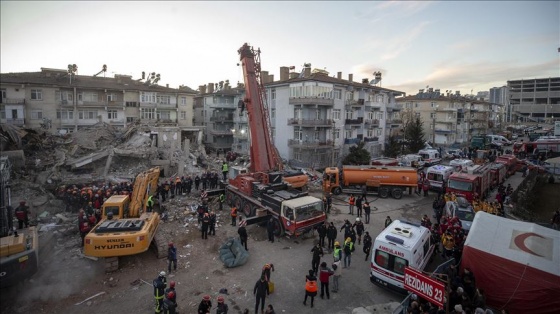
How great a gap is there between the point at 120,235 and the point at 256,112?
428 inches

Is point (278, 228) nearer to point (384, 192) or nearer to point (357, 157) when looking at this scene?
point (384, 192)

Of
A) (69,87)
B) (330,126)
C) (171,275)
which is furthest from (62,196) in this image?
(330,126)

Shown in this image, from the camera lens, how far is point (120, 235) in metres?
11.7

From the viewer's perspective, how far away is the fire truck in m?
21.6

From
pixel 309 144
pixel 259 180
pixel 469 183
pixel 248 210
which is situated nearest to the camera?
pixel 248 210

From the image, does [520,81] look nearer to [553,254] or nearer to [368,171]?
[368,171]

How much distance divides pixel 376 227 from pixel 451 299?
8.96 metres

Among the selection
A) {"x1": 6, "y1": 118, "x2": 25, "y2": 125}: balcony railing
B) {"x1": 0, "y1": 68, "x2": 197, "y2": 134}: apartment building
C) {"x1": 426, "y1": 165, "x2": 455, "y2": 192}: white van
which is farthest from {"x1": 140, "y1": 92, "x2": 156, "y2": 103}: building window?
{"x1": 426, "y1": 165, "x2": 455, "y2": 192}: white van

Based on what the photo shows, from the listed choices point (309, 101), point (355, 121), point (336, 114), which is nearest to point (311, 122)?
point (309, 101)

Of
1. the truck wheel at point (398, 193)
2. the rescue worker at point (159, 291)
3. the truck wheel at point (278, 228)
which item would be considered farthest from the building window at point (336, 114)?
the rescue worker at point (159, 291)

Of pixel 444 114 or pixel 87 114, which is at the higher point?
pixel 444 114

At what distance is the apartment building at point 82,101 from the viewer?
1355 inches

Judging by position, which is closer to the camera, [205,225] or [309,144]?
[205,225]

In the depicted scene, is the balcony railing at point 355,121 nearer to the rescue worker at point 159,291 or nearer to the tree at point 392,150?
the tree at point 392,150
